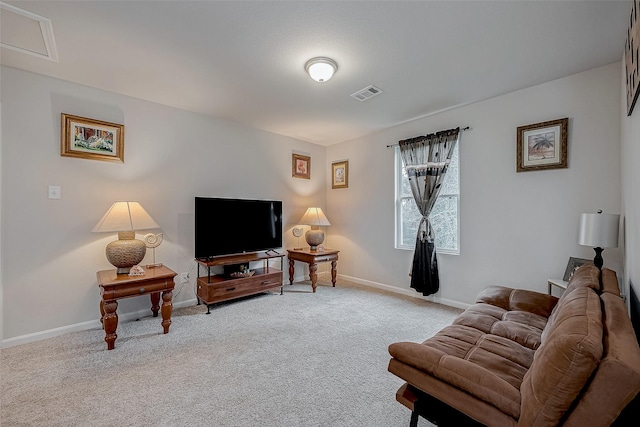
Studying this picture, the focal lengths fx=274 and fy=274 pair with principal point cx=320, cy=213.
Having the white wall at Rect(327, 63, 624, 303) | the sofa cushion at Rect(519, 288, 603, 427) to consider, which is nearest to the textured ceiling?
the white wall at Rect(327, 63, 624, 303)

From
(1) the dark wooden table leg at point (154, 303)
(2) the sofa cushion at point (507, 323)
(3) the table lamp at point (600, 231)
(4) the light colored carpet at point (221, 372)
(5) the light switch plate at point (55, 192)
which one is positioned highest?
(5) the light switch plate at point (55, 192)

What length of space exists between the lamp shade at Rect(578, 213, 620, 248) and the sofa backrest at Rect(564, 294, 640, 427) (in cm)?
167

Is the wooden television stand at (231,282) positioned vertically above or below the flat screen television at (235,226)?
below

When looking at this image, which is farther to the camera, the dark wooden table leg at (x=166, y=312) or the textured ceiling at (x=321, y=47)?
the dark wooden table leg at (x=166, y=312)

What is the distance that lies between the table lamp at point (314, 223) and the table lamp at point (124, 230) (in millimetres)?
2221

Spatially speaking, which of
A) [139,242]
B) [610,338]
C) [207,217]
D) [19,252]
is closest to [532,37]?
[610,338]

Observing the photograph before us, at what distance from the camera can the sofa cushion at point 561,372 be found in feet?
2.73

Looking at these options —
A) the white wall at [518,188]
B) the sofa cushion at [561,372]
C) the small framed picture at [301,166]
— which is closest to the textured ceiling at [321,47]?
the white wall at [518,188]

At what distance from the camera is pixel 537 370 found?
965mm

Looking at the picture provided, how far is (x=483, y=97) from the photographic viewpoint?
311 centimetres

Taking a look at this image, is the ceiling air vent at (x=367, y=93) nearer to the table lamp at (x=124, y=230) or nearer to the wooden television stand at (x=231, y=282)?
the wooden television stand at (x=231, y=282)

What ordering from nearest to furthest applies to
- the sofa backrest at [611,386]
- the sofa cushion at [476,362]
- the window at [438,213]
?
the sofa backrest at [611,386] < the sofa cushion at [476,362] < the window at [438,213]

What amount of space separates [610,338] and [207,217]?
11.4ft

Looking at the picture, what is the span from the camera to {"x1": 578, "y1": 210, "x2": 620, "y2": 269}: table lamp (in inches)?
82.0
